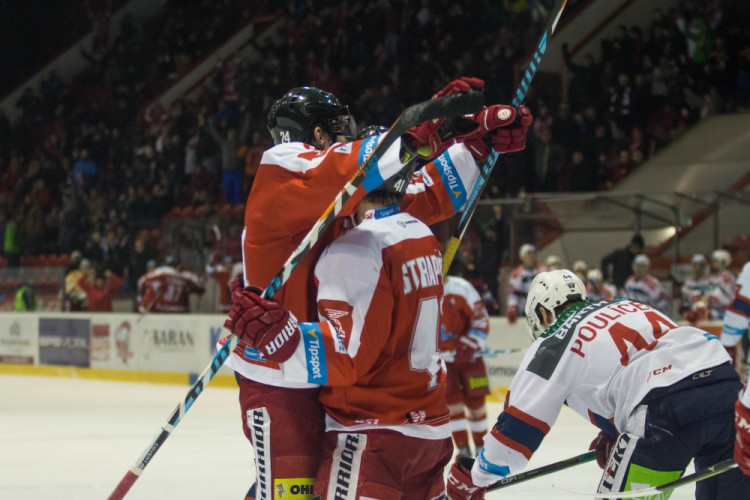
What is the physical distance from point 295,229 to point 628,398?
1.10 meters

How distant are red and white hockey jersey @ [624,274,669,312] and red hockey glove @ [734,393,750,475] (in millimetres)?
7934

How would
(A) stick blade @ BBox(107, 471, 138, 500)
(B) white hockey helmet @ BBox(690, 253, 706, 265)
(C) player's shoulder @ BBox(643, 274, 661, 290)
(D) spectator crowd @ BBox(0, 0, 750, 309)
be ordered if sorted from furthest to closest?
(D) spectator crowd @ BBox(0, 0, 750, 309)
(C) player's shoulder @ BBox(643, 274, 661, 290)
(B) white hockey helmet @ BBox(690, 253, 706, 265)
(A) stick blade @ BBox(107, 471, 138, 500)

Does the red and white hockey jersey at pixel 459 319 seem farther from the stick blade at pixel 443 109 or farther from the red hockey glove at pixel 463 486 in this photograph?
the stick blade at pixel 443 109

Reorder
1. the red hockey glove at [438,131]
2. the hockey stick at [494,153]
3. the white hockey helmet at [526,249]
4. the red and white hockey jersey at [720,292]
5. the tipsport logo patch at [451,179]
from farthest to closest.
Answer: the white hockey helmet at [526,249] → the red and white hockey jersey at [720,292] → the tipsport logo patch at [451,179] → the hockey stick at [494,153] → the red hockey glove at [438,131]

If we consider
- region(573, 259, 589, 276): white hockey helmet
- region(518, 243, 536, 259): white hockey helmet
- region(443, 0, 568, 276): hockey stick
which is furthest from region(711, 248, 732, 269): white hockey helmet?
region(443, 0, 568, 276): hockey stick

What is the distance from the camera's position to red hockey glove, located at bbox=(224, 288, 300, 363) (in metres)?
2.36

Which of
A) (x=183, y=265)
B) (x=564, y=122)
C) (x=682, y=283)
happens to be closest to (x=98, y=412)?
(x=183, y=265)

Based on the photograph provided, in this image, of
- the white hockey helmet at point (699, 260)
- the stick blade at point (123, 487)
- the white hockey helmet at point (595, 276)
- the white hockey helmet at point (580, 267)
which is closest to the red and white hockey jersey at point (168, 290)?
the white hockey helmet at point (580, 267)

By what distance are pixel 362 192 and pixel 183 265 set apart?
10.6 m

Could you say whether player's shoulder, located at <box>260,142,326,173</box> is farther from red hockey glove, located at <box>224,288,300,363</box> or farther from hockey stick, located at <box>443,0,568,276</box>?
hockey stick, located at <box>443,0,568,276</box>

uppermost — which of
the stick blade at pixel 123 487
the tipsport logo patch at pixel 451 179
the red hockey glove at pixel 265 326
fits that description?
the tipsport logo patch at pixel 451 179

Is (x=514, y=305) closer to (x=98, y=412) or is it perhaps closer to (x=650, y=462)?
(x=98, y=412)

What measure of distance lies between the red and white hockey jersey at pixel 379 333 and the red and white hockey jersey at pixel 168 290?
33.3 ft

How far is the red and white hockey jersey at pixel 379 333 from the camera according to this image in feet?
8.01
